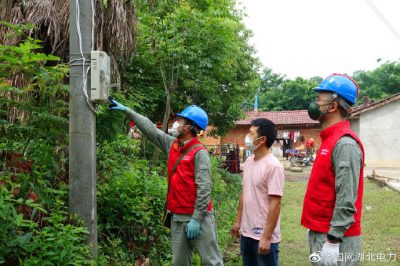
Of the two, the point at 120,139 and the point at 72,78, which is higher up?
the point at 72,78

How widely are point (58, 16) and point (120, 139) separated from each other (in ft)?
5.78

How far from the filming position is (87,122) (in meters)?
3.19

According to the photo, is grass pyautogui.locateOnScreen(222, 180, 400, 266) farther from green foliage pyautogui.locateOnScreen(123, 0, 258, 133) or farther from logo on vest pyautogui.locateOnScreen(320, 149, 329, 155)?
green foliage pyautogui.locateOnScreen(123, 0, 258, 133)

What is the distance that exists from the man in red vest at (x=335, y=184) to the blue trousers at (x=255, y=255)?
771 mm

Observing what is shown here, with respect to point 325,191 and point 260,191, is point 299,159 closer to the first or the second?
point 260,191

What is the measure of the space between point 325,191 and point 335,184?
126 mm

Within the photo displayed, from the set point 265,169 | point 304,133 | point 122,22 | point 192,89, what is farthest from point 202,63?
point 304,133

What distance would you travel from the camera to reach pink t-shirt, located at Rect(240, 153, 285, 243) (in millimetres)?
3635

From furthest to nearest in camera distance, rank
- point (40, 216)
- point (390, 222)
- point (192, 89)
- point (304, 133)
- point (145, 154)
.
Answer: point (304, 133), point (192, 89), point (145, 154), point (390, 222), point (40, 216)

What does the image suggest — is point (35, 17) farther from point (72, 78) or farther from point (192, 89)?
point (192, 89)

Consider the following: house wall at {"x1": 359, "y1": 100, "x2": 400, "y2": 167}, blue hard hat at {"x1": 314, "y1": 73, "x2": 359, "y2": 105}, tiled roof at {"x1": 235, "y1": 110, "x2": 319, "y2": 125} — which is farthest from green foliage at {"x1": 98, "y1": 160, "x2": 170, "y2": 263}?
tiled roof at {"x1": 235, "y1": 110, "x2": 319, "y2": 125}

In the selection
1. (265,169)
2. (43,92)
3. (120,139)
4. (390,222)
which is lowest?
(390,222)

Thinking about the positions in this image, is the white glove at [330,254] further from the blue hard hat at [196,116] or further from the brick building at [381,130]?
the brick building at [381,130]

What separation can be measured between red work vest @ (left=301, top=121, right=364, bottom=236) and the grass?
3.23m
